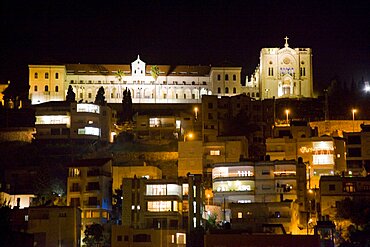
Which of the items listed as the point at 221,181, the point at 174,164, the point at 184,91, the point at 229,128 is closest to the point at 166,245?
the point at 221,181

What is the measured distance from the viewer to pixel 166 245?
172 feet

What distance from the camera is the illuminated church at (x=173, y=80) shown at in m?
94.7

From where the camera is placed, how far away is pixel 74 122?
7750cm

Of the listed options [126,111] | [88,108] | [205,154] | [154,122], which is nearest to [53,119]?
[88,108]

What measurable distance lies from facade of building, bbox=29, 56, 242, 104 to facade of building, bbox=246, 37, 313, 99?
5208mm

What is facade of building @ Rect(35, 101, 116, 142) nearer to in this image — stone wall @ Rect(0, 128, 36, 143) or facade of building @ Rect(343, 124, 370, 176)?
stone wall @ Rect(0, 128, 36, 143)

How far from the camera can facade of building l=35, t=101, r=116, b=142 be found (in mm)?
77375

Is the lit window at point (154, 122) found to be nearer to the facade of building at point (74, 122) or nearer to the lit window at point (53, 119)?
the facade of building at point (74, 122)

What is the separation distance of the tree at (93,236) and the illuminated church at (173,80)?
4163 centimetres

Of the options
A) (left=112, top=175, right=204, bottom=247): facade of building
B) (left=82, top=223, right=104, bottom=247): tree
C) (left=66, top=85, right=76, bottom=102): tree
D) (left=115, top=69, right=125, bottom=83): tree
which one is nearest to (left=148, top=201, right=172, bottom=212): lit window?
(left=112, top=175, right=204, bottom=247): facade of building

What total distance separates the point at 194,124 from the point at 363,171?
17.8 metres

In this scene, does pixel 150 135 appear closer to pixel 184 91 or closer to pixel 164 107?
pixel 164 107

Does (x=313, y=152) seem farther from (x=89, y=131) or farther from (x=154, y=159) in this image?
(x=89, y=131)

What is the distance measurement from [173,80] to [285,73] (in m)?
14.7
